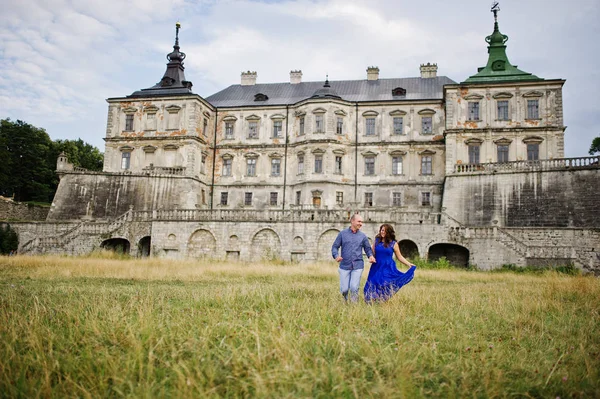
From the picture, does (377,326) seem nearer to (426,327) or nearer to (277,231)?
(426,327)

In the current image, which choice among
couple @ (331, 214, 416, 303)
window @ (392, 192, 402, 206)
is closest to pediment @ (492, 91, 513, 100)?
→ window @ (392, 192, 402, 206)

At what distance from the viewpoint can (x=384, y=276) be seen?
9102 millimetres

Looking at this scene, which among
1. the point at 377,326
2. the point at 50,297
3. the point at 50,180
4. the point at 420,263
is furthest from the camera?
the point at 50,180

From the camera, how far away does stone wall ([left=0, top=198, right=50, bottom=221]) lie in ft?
125

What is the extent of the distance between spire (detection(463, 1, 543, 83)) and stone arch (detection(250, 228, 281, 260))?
21.0m

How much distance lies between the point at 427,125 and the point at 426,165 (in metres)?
3.63

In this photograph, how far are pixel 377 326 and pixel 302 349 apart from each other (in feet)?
6.42

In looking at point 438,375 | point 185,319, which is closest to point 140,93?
point 185,319

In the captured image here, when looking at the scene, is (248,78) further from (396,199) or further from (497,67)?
(497,67)

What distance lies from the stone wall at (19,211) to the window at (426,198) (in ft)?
115

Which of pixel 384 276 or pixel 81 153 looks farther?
pixel 81 153

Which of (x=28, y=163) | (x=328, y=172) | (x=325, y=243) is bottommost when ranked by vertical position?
(x=325, y=243)

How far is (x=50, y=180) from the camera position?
172 ft

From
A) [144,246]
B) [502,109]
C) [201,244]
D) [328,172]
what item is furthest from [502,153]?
[144,246]
